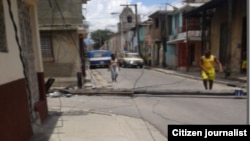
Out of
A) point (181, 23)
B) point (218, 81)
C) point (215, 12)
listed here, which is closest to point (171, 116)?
point (218, 81)

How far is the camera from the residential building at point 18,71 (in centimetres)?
480

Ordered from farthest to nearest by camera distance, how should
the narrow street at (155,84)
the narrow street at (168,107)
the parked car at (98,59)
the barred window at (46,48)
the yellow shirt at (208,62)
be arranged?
1. the parked car at (98,59)
2. the barred window at (46,48)
3. the narrow street at (155,84)
4. the yellow shirt at (208,62)
5. the narrow street at (168,107)

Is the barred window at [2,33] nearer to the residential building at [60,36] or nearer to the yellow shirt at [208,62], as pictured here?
the yellow shirt at [208,62]

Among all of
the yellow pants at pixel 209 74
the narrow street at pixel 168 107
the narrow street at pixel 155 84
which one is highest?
the yellow pants at pixel 209 74

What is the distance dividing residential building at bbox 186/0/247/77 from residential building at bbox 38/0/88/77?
28.8 ft

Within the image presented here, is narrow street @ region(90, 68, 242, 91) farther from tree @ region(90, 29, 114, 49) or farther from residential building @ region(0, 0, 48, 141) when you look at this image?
tree @ region(90, 29, 114, 49)

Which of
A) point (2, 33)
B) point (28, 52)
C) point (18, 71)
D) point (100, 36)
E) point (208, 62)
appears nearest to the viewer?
point (2, 33)

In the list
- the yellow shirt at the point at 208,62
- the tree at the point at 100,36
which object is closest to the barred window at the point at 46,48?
the yellow shirt at the point at 208,62

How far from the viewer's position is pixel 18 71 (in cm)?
571

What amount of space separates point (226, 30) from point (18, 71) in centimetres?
1967

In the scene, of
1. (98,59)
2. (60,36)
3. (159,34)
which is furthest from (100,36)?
(60,36)

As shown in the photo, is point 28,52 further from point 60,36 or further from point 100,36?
point 100,36

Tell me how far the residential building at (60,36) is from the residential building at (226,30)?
28.8 ft

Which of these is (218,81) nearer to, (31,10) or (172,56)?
(31,10)
